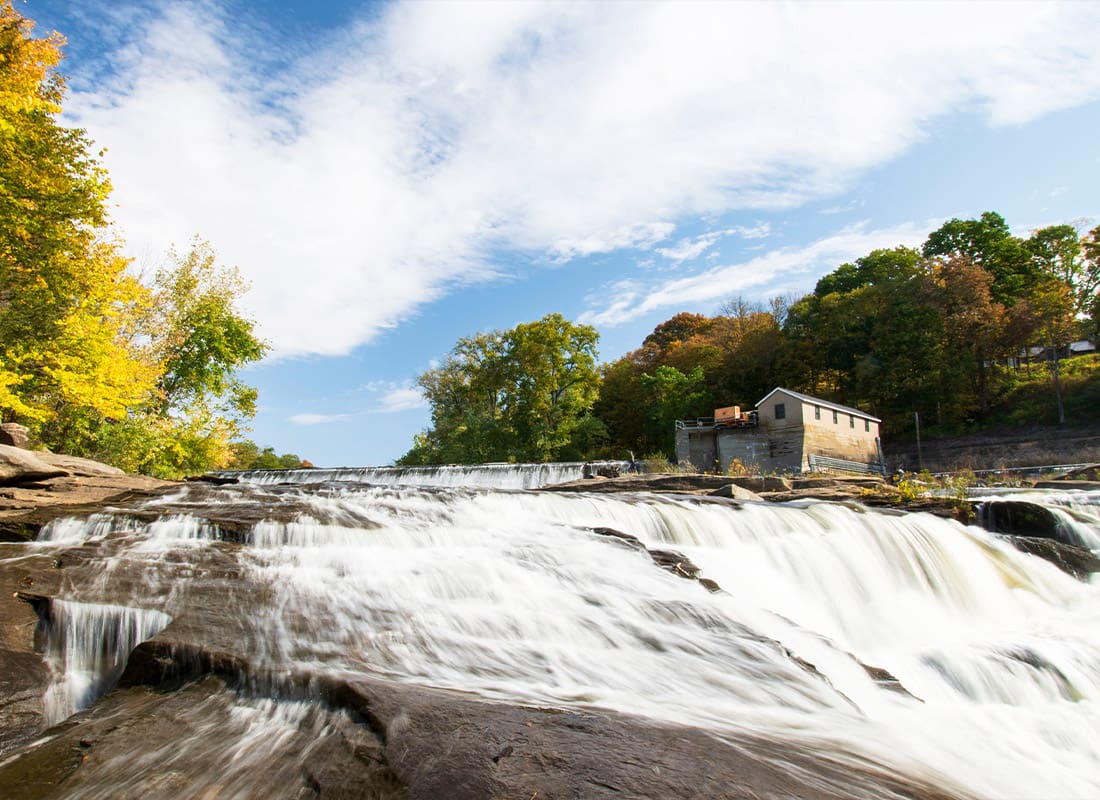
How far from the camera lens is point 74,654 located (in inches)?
Answer: 178

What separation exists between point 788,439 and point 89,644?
3637 centimetres

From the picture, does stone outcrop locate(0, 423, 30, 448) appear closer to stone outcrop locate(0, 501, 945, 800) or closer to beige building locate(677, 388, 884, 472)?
stone outcrop locate(0, 501, 945, 800)

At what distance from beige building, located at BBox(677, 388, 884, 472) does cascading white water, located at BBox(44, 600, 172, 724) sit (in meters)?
33.5

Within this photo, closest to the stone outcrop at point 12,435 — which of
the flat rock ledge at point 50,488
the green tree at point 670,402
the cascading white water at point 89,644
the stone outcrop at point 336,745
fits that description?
the flat rock ledge at point 50,488

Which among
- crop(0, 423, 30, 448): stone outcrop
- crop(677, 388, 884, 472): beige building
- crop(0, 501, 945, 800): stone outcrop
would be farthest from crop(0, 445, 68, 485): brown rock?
crop(677, 388, 884, 472): beige building

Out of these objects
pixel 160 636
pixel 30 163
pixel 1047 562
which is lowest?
pixel 1047 562

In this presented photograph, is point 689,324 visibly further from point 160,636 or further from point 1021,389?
point 160,636

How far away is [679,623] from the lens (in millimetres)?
5633

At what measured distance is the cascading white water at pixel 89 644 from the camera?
422cm

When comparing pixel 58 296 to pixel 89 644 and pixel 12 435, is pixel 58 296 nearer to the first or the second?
pixel 12 435

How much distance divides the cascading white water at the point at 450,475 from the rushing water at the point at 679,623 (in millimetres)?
15496

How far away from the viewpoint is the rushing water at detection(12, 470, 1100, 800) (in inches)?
166

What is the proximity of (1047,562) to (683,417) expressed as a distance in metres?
36.2

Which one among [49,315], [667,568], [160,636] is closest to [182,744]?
[160,636]
